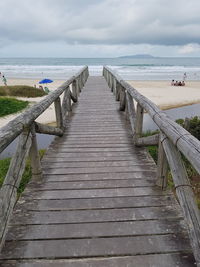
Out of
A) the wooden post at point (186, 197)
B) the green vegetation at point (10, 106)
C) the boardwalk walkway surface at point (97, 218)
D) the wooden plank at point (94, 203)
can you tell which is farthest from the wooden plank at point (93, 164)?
the green vegetation at point (10, 106)

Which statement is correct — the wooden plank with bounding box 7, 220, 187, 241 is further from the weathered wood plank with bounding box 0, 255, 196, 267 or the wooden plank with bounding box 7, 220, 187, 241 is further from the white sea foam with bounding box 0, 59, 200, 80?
the white sea foam with bounding box 0, 59, 200, 80

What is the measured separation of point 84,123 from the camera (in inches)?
250

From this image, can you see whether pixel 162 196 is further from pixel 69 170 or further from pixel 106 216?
pixel 69 170

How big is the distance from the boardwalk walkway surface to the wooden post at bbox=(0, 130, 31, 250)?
0.86ft

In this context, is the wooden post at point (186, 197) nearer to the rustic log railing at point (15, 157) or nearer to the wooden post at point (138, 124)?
the rustic log railing at point (15, 157)

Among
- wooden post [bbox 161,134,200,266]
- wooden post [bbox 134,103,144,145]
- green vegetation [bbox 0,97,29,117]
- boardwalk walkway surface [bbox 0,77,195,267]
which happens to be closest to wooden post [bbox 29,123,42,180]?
boardwalk walkway surface [bbox 0,77,195,267]

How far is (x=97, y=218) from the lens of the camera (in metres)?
2.54

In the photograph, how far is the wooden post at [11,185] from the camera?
2094 millimetres

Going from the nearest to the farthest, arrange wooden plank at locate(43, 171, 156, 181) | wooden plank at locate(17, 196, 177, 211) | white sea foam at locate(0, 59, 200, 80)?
wooden plank at locate(17, 196, 177, 211) → wooden plank at locate(43, 171, 156, 181) → white sea foam at locate(0, 59, 200, 80)

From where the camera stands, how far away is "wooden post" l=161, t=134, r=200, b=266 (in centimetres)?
188

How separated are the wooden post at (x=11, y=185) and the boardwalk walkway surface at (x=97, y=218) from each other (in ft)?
0.86

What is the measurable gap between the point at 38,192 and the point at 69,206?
522 mm

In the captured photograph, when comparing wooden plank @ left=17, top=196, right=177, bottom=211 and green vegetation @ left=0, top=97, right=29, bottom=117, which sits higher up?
wooden plank @ left=17, top=196, right=177, bottom=211

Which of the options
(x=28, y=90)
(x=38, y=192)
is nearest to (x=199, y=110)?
(x=28, y=90)
